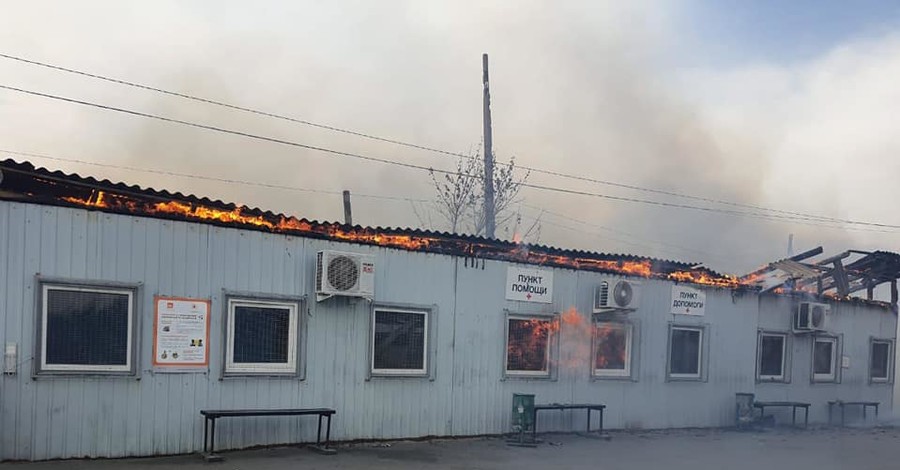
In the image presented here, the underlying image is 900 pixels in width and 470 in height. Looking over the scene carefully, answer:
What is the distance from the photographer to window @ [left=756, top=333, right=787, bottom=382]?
18.5m

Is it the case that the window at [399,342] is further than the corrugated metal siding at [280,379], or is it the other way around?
the window at [399,342]

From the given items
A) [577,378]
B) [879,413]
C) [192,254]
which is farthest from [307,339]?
[879,413]

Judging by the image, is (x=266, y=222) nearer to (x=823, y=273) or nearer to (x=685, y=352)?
(x=685, y=352)

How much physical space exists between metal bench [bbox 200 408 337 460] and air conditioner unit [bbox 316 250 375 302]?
1628 mm

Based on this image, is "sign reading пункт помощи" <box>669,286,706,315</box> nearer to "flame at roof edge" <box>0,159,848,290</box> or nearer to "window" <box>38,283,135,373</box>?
"flame at roof edge" <box>0,159,848,290</box>

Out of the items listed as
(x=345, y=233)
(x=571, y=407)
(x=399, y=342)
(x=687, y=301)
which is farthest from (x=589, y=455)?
(x=687, y=301)

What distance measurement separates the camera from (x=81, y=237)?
392 inches

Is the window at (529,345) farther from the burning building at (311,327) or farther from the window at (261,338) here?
the window at (261,338)

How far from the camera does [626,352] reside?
15773mm

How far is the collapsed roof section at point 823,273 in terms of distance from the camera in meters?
18.2

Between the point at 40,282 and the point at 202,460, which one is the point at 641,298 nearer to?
the point at 202,460

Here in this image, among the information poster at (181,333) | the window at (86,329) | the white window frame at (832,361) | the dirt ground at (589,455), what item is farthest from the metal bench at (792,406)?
the window at (86,329)

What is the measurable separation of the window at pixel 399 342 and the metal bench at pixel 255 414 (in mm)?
1215

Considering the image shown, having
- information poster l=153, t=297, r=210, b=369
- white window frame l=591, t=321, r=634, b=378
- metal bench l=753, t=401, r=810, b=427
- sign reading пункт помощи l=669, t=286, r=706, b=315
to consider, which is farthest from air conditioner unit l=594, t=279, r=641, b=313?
information poster l=153, t=297, r=210, b=369
